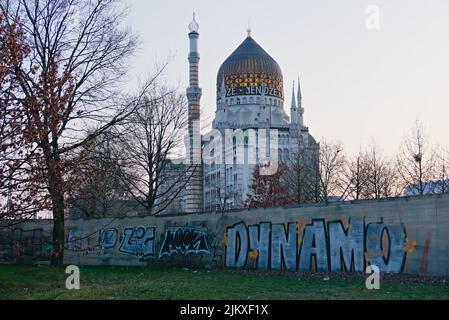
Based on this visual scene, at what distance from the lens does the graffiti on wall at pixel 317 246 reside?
62.2 feet

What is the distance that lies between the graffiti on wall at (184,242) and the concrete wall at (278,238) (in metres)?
0.04

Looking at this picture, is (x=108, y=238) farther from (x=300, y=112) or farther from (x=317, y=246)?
(x=300, y=112)

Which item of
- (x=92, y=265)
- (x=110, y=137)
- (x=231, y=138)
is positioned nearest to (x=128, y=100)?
(x=110, y=137)

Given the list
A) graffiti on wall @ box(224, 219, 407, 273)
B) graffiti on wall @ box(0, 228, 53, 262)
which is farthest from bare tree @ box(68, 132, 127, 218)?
graffiti on wall @ box(224, 219, 407, 273)

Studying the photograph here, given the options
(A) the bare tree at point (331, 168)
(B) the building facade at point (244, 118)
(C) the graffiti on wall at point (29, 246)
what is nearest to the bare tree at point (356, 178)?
(A) the bare tree at point (331, 168)

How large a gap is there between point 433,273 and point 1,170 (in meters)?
12.2

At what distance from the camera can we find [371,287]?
Answer: 605 inches

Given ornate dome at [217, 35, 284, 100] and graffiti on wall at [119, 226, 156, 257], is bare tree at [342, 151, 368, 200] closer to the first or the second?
graffiti on wall at [119, 226, 156, 257]

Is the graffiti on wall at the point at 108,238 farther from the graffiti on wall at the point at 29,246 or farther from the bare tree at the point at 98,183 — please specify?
the graffiti on wall at the point at 29,246

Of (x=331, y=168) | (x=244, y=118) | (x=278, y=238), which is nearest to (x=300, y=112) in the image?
(x=244, y=118)

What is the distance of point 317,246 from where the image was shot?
21062 mm

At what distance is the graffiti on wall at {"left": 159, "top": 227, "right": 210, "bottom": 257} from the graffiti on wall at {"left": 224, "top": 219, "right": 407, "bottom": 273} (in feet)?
4.79
